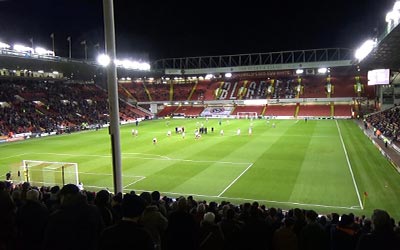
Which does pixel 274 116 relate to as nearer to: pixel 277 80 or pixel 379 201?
pixel 277 80

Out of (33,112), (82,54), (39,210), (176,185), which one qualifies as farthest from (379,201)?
(82,54)

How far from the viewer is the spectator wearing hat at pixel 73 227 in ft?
14.3

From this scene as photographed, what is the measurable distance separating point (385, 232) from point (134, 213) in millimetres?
3219

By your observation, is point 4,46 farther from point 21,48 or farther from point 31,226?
point 31,226

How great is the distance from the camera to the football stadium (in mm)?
12344

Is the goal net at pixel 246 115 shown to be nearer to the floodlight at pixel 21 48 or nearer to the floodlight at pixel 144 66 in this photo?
the floodlight at pixel 144 66

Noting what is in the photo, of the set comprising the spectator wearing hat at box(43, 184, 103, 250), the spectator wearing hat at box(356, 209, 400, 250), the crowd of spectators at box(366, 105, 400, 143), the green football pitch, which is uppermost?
the spectator wearing hat at box(43, 184, 103, 250)

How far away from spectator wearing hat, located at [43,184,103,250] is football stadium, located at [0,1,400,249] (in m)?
0.14

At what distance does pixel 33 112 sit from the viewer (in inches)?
2164

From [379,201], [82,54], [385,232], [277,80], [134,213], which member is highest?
[82,54]

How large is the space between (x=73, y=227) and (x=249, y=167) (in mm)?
22076

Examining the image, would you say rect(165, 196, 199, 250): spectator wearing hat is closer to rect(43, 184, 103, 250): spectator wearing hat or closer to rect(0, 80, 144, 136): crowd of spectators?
rect(43, 184, 103, 250): spectator wearing hat

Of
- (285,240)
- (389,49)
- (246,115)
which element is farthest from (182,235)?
(246,115)

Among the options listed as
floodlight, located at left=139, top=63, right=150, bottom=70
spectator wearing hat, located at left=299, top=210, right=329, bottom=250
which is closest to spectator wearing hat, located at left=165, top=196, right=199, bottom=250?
spectator wearing hat, located at left=299, top=210, right=329, bottom=250
